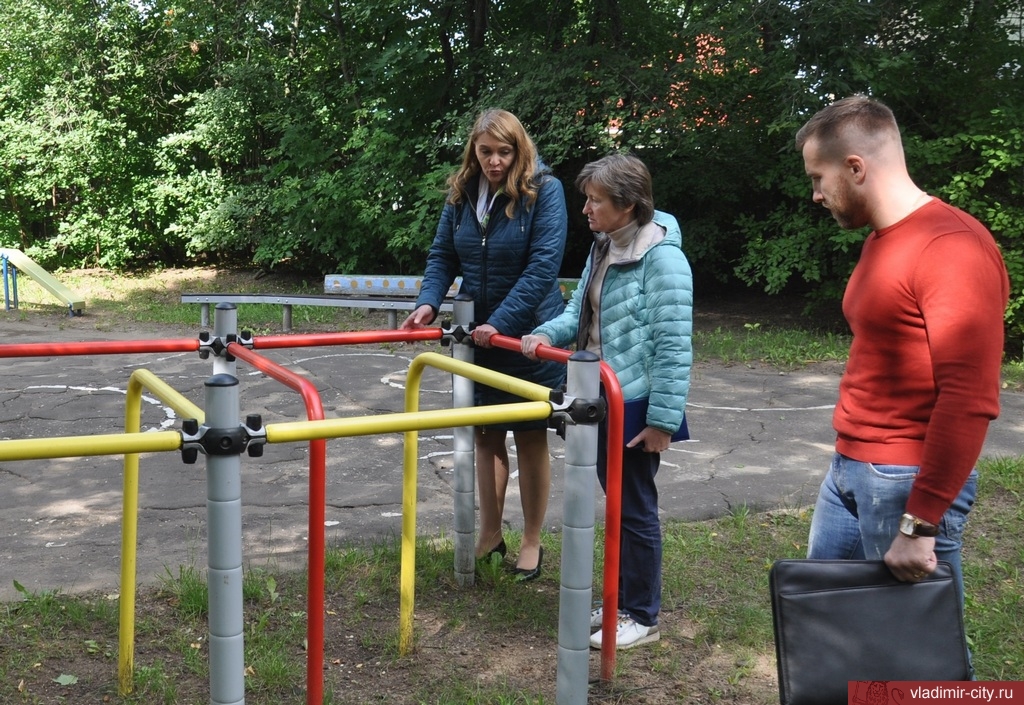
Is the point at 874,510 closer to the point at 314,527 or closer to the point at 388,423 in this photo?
the point at 388,423

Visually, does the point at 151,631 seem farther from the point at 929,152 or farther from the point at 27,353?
the point at 929,152

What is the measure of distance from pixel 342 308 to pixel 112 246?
Result: 586cm

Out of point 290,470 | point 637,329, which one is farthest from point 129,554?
point 290,470

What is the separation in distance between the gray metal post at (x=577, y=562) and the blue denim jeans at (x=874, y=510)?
0.58 meters

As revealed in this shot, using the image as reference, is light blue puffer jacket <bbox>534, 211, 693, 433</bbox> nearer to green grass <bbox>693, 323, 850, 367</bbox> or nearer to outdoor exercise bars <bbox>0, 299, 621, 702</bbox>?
outdoor exercise bars <bbox>0, 299, 621, 702</bbox>

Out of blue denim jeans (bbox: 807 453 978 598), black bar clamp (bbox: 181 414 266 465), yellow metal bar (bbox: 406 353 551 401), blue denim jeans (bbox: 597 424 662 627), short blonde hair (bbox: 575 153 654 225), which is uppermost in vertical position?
short blonde hair (bbox: 575 153 654 225)

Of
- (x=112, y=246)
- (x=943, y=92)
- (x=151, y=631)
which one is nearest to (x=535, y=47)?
(x=943, y=92)

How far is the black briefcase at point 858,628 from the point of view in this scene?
6.39 feet

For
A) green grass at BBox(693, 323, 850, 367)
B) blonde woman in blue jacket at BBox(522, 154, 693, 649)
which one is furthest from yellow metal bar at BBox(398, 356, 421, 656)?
green grass at BBox(693, 323, 850, 367)

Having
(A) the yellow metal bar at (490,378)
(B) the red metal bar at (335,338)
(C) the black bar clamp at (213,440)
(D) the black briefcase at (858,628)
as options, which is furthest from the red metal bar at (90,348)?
(D) the black briefcase at (858,628)

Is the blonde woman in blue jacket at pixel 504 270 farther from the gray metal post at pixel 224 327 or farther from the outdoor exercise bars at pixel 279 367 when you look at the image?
the gray metal post at pixel 224 327

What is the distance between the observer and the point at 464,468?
11.4 ft

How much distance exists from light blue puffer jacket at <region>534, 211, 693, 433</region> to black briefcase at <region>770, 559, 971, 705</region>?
35.5 inches

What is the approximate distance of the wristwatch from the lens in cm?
187
